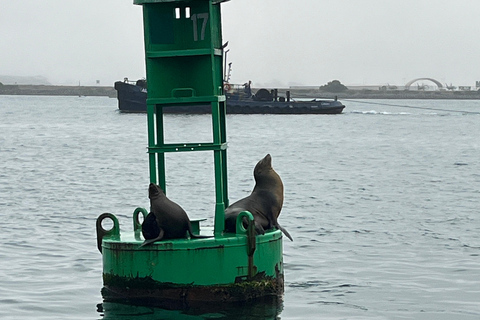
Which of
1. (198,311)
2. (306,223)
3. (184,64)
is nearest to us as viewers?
(198,311)

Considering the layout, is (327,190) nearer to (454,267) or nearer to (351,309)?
(454,267)

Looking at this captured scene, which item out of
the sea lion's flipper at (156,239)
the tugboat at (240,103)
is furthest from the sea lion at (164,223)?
the tugboat at (240,103)

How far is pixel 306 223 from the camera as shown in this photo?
65.8 feet

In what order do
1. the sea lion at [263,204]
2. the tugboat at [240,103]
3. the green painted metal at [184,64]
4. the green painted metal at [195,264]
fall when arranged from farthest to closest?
the tugboat at [240,103]
the sea lion at [263,204]
the green painted metal at [184,64]
the green painted metal at [195,264]

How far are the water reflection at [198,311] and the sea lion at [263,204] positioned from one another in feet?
2.78

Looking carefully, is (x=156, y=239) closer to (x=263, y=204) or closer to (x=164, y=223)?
(x=164, y=223)

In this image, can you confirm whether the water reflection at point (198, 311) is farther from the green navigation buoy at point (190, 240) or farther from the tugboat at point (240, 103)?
the tugboat at point (240, 103)

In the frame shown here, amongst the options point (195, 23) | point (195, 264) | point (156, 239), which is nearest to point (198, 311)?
point (195, 264)

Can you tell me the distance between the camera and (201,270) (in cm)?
1084

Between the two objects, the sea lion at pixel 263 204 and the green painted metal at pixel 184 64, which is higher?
the green painted metal at pixel 184 64

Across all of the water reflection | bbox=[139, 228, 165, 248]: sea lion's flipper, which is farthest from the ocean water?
bbox=[139, 228, 165, 248]: sea lion's flipper

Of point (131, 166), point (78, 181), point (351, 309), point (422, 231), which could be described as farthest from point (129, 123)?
point (351, 309)

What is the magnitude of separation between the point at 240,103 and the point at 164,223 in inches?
3186

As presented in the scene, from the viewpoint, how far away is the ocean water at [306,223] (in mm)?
12305
